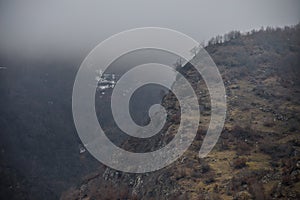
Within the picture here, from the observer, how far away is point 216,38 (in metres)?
87.1

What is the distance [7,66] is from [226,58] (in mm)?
148338

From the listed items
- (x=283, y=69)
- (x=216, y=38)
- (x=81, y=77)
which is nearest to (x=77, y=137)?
(x=81, y=77)

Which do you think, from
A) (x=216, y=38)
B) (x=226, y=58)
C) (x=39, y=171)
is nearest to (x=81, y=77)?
(x=39, y=171)

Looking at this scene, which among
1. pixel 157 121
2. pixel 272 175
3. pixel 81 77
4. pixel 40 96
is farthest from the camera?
pixel 81 77

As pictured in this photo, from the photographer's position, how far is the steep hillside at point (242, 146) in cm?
3647

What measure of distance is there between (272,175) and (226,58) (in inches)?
1537

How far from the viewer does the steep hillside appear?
120 feet

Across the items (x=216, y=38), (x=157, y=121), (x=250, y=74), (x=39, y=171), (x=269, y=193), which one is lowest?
(x=39, y=171)

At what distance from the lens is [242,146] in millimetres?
45531

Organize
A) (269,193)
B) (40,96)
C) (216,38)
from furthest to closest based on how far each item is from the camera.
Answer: (40,96)
(216,38)
(269,193)

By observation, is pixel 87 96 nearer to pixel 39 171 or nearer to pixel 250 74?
pixel 39 171

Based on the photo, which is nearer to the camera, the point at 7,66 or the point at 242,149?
the point at 242,149

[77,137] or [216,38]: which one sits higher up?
[216,38]

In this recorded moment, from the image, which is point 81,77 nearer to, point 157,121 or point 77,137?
point 77,137
